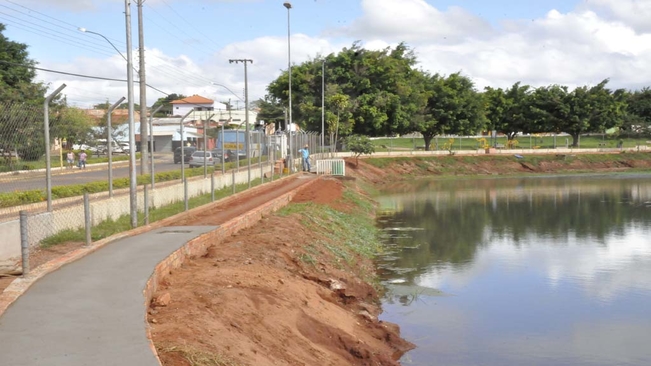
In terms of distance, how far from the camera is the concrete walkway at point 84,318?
6.74m

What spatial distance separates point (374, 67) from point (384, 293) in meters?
50.8

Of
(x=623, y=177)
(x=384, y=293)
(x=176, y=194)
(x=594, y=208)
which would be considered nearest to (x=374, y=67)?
(x=623, y=177)

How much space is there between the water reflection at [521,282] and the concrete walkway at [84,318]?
5206 mm

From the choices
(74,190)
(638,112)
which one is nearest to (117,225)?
(74,190)

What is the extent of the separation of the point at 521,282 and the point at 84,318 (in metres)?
14.0

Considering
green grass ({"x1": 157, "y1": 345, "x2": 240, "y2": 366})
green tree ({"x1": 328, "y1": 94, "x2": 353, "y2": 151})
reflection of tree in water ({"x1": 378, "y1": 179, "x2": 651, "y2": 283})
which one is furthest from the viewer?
green tree ({"x1": 328, "y1": 94, "x2": 353, "y2": 151})

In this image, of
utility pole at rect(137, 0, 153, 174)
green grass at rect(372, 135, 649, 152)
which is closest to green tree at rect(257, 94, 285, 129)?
green grass at rect(372, 135, 649, 152)

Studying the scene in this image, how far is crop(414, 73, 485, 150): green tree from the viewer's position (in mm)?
74750

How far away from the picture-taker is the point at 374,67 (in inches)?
2648

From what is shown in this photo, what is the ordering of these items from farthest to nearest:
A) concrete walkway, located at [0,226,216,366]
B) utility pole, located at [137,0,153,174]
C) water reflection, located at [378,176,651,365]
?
1. utility pole, located at [137,0,153,174]
2. water reflection, located at [378,176,651,365]
3. concrete walkway, located at [0,226,216,366]

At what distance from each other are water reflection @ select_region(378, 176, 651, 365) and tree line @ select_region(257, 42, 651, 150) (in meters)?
25.4

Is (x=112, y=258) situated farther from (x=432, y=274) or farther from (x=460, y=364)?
(x=432, y=274)

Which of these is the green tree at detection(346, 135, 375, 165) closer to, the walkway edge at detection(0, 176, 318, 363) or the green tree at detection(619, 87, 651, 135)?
the walkway edge at detection(0, 176, 318, 363)

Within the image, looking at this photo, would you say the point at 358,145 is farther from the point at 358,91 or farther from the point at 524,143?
the point at 524,143
